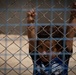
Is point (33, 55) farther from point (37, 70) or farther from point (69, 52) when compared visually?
point (69, 52)

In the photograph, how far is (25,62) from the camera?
341cm

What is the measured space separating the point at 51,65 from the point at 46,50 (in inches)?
5.1

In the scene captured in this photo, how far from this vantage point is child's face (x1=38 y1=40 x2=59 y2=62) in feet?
6.24

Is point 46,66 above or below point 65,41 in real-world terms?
below

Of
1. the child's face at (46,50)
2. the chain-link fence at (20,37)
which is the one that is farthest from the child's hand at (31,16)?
the child's face at (46,50)

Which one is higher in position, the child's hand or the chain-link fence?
the child's hand

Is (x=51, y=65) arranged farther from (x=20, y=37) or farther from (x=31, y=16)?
(x=31, y=16)

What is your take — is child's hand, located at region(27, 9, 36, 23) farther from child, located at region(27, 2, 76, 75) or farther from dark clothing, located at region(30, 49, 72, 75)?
dark clothing, located at region(30, 49, 72, 75)

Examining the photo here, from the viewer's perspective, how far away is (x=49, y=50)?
192cm

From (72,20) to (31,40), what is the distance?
31cm

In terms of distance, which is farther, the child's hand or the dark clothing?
the dark clothing

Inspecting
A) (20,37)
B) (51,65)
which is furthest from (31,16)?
(51,65)

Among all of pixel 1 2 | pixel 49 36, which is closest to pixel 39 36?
pixel 49 36

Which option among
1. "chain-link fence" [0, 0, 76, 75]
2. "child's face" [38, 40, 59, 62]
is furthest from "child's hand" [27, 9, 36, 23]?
"child's face" [38, 40, 59, 62]
